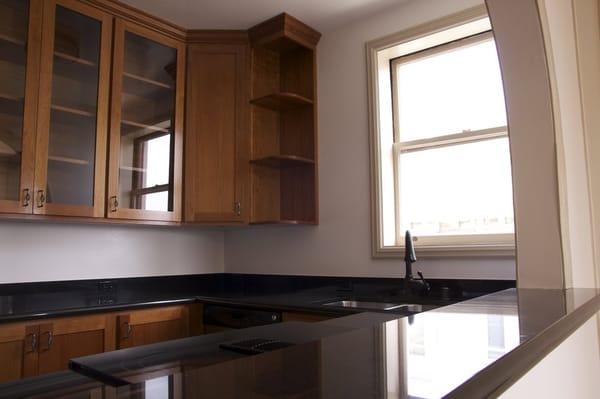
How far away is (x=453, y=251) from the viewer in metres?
2.47

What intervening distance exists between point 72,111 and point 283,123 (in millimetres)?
1357

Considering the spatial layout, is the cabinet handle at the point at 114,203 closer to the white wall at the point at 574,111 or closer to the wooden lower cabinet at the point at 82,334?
the wooden lower cabinet at the point at 82,334

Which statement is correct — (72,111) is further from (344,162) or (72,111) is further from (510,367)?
(510,367)

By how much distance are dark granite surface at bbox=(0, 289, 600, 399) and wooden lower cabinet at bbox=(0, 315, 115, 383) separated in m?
1.41

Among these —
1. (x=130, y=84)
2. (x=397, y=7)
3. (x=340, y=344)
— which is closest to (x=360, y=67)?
(x=397, y=7)

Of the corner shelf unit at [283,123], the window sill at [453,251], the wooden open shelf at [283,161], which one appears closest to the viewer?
the window sill at [453,251]

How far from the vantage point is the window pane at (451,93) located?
2555 millimetres

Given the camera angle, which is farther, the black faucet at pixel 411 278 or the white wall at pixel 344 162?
the white wall at pixel 344 162

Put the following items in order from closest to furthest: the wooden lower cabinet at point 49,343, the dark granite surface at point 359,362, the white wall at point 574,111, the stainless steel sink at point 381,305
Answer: the dark granite surface at point 359,362, the white wall at point 574,111, the wooden lower cabinet at point 49,343, the stainless steel sink at point 381,305

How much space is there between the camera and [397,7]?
2.82m

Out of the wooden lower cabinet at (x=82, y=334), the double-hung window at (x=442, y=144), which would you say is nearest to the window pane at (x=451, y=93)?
the double-hung window at (x=442, y=144)

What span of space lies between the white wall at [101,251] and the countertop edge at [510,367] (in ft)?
8.75

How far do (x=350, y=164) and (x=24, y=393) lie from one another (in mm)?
2391

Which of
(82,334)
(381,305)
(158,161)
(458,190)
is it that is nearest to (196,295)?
(82,334)
